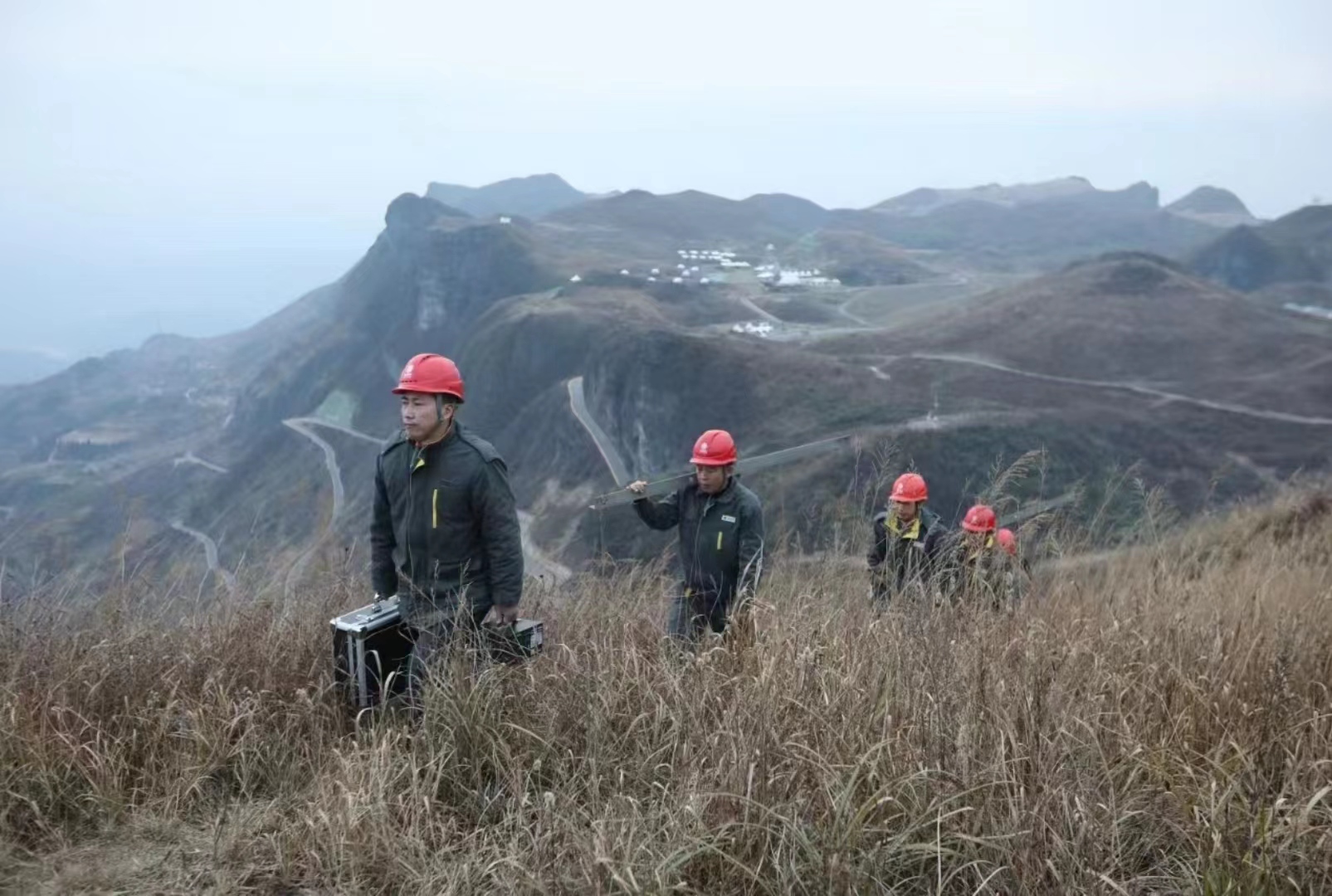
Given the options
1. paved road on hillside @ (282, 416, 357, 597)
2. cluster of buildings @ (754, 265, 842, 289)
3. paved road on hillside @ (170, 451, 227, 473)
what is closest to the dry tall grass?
paved road on hillside @ (282, 416, 357, 597)

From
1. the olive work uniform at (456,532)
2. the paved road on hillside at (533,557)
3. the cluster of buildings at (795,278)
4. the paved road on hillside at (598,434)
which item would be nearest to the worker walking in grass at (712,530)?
the olive work uniform at (456,532)

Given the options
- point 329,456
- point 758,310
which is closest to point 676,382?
point 758,310

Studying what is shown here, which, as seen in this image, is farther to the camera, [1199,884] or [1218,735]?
[1218,735]

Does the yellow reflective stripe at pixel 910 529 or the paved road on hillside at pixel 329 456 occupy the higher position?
the yellow reflective stripe at pixel 910 529

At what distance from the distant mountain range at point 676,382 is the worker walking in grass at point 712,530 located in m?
0.61

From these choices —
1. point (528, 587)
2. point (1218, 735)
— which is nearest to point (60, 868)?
point (528, 587)

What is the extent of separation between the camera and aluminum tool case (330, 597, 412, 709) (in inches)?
151

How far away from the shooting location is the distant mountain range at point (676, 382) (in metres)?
37.5

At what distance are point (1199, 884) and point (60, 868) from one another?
3.16 meters

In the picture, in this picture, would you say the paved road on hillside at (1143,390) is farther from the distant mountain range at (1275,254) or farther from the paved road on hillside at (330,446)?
the distant mountain range at (1275,254)

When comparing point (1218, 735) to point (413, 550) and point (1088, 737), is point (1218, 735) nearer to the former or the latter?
point (1088, 737)

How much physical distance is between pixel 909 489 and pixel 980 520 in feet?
2.08

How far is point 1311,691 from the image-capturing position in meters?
3.14

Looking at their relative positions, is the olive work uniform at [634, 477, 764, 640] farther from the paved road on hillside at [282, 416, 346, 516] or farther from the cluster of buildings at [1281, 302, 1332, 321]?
the cluster of buildings at [1281, 302, 1332, 321]
